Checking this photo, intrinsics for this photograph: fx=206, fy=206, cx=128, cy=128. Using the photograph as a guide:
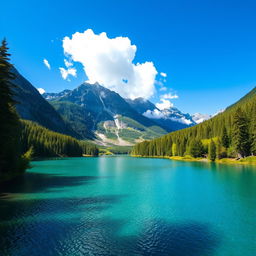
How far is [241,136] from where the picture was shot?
100 m

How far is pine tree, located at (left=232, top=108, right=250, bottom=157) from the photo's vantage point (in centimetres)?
9974

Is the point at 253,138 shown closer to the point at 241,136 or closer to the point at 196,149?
the point at 241,136

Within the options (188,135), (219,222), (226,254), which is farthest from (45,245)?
(188,135)

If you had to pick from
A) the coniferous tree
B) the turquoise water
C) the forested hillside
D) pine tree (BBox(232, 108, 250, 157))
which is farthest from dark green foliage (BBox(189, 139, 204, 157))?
the turquoise water

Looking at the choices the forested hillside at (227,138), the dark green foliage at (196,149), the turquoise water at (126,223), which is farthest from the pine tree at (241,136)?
the turquoise water at (126,223)

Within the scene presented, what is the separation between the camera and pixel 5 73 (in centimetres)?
3856

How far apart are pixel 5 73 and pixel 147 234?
3711 centimetres

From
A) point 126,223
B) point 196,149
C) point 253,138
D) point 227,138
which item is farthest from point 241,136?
point 126,223

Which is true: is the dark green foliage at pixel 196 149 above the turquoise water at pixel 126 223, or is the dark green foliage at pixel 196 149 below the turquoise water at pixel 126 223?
above

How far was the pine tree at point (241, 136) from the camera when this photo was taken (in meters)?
99.7

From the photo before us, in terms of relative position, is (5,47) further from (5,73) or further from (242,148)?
(242,148)

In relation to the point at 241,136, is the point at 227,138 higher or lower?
higher

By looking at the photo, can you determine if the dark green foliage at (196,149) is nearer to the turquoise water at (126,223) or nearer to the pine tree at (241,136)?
the pine tree at (241,136)

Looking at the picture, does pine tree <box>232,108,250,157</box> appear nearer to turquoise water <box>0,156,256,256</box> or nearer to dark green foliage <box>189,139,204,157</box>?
dark green foliage <box>189,139,204,157</box>
